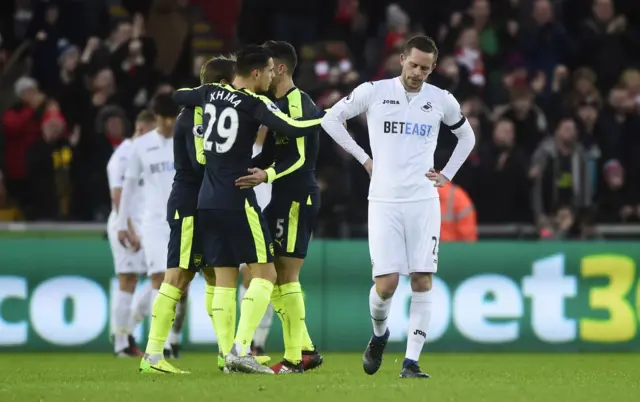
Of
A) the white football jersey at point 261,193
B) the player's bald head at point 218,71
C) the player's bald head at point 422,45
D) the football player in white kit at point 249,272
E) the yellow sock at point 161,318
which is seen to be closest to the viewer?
the player's bald head at point 422,45

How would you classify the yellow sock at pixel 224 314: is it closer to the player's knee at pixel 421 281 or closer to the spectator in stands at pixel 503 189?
the player's knee at pixel 421 281

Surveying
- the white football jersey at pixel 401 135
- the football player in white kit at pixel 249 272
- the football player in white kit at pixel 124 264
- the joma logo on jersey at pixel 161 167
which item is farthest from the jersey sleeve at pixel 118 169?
the white football jersey at pixel 401 135

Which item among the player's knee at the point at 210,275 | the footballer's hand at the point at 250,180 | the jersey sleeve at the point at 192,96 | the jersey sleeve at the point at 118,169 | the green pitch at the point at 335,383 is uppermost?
the jersey sleeve at the point at 192,96

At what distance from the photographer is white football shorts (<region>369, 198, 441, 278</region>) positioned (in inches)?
414

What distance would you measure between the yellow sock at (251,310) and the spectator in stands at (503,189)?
726 centimetres

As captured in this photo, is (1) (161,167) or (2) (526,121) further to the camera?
(2) (526,121)

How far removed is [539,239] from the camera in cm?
1655

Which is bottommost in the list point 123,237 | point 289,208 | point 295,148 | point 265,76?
point 123,237

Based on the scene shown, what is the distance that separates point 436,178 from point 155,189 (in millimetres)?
4140

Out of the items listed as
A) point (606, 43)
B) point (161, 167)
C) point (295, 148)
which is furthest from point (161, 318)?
point (606, 43)

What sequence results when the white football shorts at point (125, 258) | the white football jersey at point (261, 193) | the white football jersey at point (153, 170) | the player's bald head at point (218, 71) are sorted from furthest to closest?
the white football shorts at point (125, 258) < the white football jersey at point (153, 170) < the white football jersey at point (261, 193) < the player's bald head at point (218, 71)

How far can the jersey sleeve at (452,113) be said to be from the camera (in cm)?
1069

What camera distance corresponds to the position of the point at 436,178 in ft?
34.5

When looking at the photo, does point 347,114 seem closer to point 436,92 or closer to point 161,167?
point 436,92
